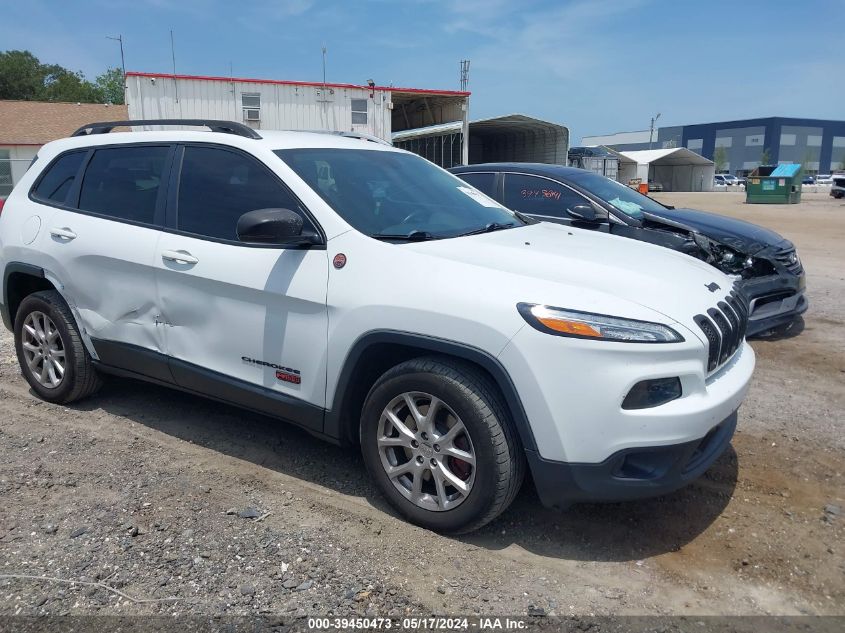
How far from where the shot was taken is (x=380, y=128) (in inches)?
980

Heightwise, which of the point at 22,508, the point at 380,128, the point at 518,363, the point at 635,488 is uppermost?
the point at 380,128

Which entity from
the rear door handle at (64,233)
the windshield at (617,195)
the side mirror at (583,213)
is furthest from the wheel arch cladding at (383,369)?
the windshield at (617,195)

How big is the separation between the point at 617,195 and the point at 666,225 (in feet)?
2.12

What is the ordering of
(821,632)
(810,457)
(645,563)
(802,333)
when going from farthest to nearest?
(802,333), (810,457), (645,563), (821,632)

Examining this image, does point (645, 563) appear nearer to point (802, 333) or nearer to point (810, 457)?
point (810, 457)

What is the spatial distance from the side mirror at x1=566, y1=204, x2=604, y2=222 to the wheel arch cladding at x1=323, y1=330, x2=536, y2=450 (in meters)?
3.57

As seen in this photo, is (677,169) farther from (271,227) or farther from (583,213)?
(271,227)

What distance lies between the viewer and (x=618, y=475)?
276cm

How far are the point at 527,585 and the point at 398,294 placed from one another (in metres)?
1.35

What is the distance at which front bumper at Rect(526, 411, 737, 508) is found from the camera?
108 inches

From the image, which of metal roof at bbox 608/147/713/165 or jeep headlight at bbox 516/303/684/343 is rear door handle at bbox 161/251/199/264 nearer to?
jeep headlight at bbox 516/303/684/343

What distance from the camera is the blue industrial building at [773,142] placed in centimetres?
10706

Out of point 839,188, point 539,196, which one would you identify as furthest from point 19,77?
point 539,196

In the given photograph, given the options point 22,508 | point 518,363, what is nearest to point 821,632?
point 518,363
